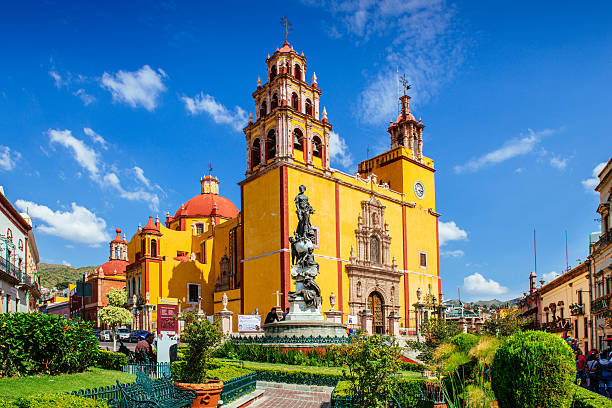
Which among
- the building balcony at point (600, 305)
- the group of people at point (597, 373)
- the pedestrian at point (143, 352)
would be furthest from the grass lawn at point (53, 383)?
the building balcony at point (600, 305)

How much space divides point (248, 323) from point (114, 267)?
36506mm

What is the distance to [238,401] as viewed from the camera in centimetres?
962

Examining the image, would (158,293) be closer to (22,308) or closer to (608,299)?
(22,308)

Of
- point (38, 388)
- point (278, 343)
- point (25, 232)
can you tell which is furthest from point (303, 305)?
point (25, 232)

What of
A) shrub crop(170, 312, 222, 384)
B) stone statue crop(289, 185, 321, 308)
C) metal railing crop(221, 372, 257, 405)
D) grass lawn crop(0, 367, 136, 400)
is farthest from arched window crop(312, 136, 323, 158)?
shrub crop(170, 312, 222, 384)

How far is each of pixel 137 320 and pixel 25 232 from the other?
11.6 meters

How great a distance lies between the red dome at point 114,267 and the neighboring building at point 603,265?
146 ft

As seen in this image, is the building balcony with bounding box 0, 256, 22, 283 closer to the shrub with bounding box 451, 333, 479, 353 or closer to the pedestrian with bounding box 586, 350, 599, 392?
the shrub with bounding box 451, 333, 479, 353

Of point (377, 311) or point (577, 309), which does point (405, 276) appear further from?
point (577, 309)

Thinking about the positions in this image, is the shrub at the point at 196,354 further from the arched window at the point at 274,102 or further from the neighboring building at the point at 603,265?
the arched window at the point at 274,102

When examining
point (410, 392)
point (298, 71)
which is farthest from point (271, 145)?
point (410, 392)

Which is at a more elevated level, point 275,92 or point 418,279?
point 275,92

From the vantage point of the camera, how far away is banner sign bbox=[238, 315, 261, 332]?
77.8 ft

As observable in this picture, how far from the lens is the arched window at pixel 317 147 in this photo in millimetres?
33250
